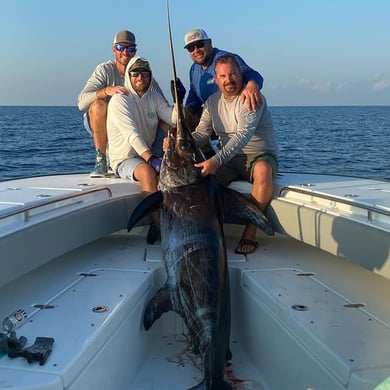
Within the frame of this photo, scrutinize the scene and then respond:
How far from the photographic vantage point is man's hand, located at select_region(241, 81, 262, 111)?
4.36m

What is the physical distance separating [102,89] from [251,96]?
76.1 inches

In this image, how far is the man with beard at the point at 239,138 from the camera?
4.28m

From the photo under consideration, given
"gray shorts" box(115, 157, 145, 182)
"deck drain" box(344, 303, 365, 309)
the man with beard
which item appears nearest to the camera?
"deck drain" box(344, 303, 365, 309)

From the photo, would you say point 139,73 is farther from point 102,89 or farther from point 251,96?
point 251,96

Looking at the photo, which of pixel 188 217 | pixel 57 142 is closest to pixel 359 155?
pixel 57 142

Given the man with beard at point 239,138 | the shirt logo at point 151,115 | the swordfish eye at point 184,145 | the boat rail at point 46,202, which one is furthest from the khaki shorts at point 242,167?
the boat rail at point 46,202

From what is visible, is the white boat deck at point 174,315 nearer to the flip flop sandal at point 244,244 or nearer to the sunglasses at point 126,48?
the flip flop sandal at point 244,244

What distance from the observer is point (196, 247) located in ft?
11.4

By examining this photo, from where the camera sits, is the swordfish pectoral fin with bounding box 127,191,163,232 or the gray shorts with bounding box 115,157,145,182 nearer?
the swordfish pectoral fin with bounding box 127,191,163,232

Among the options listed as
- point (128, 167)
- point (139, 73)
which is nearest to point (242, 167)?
point (128, 167)

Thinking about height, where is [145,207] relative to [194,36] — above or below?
below

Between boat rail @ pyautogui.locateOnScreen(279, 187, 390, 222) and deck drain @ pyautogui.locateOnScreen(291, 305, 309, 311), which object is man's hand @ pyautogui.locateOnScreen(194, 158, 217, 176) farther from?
deck drain @ pyautogui.locateOnScreen(291, 305, 309, 311)

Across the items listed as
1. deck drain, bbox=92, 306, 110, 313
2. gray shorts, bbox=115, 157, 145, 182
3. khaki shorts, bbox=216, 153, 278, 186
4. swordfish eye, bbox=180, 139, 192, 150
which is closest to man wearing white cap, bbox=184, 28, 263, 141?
khaki shorts, bbox=216, 153, 278, 186

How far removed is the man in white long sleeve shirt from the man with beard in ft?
1.66
